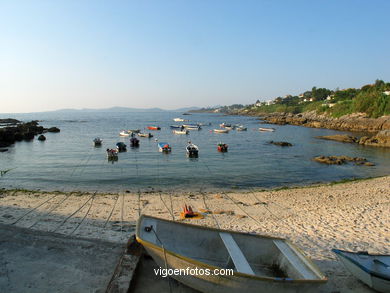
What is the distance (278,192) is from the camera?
19750mm

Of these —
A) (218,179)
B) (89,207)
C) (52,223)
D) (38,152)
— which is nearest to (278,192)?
(218,179)

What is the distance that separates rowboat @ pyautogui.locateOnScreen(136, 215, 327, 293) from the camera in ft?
19.0

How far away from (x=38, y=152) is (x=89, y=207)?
2978cm

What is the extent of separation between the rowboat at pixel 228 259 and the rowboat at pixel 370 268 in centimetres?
126

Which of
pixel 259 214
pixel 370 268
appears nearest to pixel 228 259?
pixel 370 268

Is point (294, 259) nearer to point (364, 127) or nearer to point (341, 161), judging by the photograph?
point (341, 161)

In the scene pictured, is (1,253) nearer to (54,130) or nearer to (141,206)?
(141,206)

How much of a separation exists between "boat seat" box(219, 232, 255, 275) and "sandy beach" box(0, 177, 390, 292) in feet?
7.46

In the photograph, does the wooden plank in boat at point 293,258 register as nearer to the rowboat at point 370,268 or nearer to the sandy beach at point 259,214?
the sandy beach at point 259,214

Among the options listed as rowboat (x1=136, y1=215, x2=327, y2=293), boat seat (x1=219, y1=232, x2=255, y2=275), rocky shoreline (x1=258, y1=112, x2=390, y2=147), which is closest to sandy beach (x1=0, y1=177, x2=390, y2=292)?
rowboat (x1=136, y1=215, x2=327, y2=293)

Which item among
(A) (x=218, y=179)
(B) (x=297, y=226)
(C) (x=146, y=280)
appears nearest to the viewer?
(C) (x=146, y=280)

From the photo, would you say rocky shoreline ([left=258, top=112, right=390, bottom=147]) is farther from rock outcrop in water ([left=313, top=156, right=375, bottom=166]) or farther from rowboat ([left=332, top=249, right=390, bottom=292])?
rowboat ([left=332, top=249, right=390, bottom=292])

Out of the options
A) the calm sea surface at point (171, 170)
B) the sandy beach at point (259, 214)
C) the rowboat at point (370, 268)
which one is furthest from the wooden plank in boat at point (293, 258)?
the calm sea surface at point (171, 170)

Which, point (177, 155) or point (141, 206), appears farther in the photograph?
point (177, 155)
